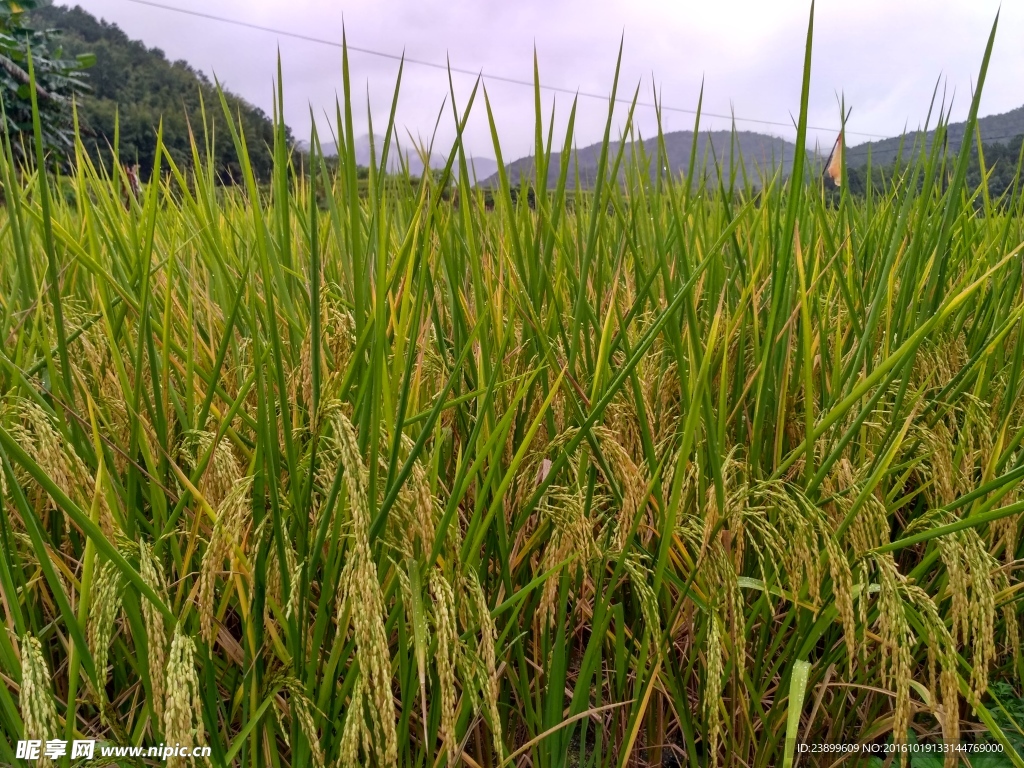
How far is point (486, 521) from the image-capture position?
0.77m

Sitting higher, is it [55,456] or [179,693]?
[55,456]

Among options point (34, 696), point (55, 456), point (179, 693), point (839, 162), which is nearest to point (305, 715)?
point (179, 693)

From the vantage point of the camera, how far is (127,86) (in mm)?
24562

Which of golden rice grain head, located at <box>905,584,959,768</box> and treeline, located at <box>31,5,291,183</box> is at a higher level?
treeline, located at <box>31,5,291,183</box>

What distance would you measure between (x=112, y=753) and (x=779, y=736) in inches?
38.5

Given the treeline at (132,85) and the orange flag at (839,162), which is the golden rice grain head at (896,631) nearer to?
the orange flag at (839,162)

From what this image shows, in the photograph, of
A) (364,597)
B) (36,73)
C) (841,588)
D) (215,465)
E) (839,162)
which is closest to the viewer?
(364,597)

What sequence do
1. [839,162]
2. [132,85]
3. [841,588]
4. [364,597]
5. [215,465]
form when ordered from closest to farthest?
[364,597]
[841,588]
[215,465]
[839,162]
[132,85]

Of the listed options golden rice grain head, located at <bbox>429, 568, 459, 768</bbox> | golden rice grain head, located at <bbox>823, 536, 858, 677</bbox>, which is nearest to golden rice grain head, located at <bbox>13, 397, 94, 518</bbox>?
golden rice grain head, located at <bbox>429, 568, 459, 768</bbox>

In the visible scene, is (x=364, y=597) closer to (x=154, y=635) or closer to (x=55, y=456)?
(x=154, y=635)

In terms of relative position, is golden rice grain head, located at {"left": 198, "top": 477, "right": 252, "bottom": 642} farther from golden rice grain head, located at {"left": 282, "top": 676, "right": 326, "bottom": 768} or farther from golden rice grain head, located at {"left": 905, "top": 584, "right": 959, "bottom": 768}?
golden rice grain head, located at {"left": 905, "top": 584, "right": 959, "bottom": 768}

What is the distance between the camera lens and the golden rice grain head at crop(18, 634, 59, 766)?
2.00 feet

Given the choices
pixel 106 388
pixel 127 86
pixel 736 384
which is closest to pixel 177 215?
pixel 106 388

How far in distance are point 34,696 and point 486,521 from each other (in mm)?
499
